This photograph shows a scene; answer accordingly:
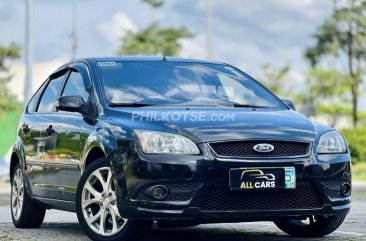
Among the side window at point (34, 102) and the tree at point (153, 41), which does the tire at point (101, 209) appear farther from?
the tree at point (153, 41)

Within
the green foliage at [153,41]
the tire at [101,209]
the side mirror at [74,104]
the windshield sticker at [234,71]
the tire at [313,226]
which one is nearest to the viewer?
the tire at [101,209]

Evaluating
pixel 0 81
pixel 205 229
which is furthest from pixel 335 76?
pixel 205 229

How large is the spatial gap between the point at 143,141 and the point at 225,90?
169 cm

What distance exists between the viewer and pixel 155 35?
5781 cm

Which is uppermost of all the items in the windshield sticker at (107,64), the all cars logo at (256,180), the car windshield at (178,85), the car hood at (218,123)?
the windshield sticker at (107,64)

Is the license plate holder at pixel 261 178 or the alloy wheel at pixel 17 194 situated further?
the alloy wheel at pixel 17 194

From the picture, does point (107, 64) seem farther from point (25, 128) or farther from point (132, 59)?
point (25, 128)

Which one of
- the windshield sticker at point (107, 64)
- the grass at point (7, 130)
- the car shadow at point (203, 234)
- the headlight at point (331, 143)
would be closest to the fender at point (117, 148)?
the car shadow at point (203, 234)

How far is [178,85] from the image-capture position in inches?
339

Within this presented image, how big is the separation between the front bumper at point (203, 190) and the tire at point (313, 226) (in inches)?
28.9

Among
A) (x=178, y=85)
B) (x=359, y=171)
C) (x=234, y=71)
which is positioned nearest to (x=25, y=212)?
(x=178, y=85)

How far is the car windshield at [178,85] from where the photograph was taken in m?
8.34

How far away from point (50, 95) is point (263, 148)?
3369 mm

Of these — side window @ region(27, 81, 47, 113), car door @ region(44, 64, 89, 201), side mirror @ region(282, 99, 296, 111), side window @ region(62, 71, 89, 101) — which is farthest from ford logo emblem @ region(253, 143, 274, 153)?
side window @ region(27, 81, 47, 113)
